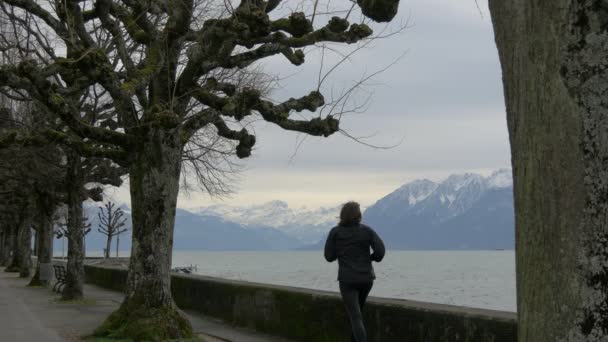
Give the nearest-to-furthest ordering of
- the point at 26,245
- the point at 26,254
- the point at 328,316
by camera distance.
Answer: the point at 328,316 < the point at 26,254 < the point at 26,245

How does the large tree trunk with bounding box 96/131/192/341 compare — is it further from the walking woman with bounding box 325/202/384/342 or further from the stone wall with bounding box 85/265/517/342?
the walking woman with bounding box 325/202/384/342

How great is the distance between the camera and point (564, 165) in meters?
2.56

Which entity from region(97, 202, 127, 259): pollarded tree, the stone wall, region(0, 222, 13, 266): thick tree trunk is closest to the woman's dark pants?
the stone wall

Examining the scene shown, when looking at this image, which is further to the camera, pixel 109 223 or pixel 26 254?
pixel 109 223

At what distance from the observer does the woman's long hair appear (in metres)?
7.20

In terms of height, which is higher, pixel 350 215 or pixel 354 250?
pixel 350 215

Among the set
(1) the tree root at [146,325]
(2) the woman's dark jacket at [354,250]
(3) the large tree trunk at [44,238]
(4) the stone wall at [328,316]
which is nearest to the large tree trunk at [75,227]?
(4) the stone wall at [328,316]

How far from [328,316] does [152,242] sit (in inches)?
113

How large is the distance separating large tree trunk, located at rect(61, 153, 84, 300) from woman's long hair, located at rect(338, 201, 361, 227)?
13.1 metres

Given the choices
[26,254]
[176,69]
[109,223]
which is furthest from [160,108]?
[109,223]

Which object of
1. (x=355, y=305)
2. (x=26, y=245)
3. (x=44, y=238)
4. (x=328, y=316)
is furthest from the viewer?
(x=26, y=245)

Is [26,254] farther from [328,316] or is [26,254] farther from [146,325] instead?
[328,316]

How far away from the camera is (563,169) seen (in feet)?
8.41

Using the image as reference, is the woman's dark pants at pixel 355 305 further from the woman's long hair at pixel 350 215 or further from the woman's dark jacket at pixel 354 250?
the woman's long hair at pixel 350 215
